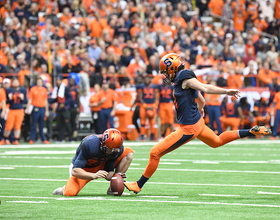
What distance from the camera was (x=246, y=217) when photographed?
16.0 feet

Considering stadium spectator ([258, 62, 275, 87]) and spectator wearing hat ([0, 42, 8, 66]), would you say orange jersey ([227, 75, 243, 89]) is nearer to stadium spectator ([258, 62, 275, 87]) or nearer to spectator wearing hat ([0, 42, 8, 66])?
stadium spectator ([258, 62, 275, 87])

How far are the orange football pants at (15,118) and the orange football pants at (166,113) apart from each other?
14.6ft

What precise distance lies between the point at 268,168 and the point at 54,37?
12.1m

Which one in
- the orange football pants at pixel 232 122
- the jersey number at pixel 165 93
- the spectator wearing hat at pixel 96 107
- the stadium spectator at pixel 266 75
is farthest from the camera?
the stadium spectator at pixel 266 75

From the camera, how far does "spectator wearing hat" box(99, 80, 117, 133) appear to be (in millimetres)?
17156

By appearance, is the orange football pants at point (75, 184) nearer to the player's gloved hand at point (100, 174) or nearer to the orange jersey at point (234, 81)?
the player's gloved hand at point (100, 174)

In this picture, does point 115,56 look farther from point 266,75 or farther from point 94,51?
point 266,75

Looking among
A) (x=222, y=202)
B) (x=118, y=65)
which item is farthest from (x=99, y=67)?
(x=222, y=202)

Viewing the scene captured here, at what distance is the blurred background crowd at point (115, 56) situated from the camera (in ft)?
57.2

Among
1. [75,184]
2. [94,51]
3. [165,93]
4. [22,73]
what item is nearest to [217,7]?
[94,51]

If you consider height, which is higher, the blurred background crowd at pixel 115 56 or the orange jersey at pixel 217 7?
the orange jersey at pixel 217 7

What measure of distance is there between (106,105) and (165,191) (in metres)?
Result: 10.5

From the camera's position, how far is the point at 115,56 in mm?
19234

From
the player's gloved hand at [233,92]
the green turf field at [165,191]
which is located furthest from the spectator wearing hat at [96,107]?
the player's gloved hand at [233,92]
